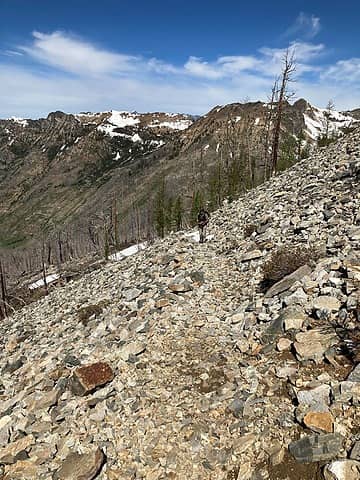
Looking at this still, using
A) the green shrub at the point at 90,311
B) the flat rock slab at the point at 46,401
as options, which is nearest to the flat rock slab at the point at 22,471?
the flat rock slab at the point at 46,401

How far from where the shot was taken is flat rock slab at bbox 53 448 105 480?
26.4 ft

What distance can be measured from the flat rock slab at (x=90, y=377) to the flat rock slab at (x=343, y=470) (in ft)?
21.5

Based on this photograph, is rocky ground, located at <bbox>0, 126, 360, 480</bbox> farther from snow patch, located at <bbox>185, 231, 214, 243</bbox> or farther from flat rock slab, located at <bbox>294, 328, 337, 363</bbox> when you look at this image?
snow patch, located at <bbox>185, 231, 214, 243</bbox>

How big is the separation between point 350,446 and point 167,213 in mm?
81692

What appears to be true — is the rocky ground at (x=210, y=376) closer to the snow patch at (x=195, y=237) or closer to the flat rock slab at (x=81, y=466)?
the flat rock slab at (x=81, y=466)

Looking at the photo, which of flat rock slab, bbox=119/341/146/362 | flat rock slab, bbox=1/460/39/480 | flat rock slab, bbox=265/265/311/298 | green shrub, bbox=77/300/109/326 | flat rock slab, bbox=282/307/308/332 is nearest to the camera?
flat rock slab, bbox=1/460/39/480

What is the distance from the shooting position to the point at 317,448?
6.88 m

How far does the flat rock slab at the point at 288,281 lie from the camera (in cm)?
1285

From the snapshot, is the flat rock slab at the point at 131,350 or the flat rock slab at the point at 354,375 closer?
the flat rock slab at the point at 354,375

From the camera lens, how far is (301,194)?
916 inches

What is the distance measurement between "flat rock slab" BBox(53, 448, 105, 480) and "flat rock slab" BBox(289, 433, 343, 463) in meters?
4.09

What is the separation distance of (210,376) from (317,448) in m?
3.83

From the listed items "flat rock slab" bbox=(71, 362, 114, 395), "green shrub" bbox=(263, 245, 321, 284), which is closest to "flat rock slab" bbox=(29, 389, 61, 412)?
"flat rock slab" bbox=(71, 362, 114, 395)

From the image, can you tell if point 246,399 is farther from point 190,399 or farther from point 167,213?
point 167,213
